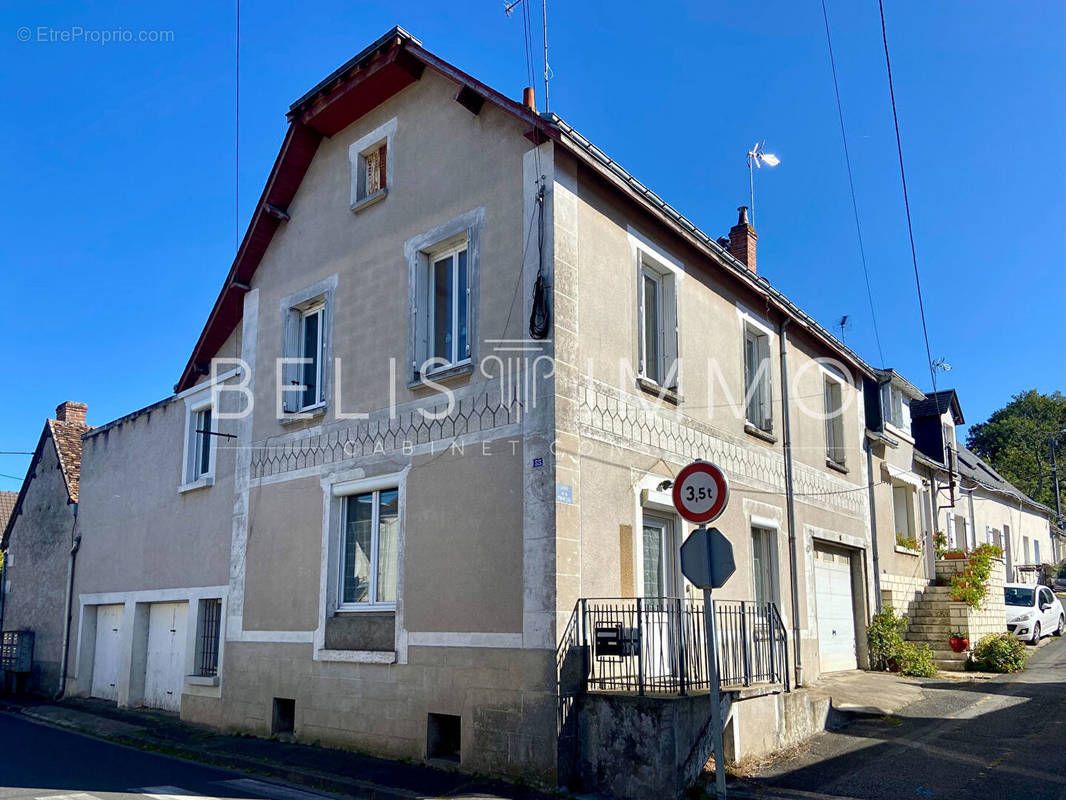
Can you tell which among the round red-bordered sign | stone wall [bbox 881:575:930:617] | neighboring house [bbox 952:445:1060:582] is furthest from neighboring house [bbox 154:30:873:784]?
neighboring house [bbox 952:445:1060:582]

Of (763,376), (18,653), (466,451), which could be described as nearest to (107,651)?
(18,653)

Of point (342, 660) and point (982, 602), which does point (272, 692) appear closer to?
point (342, 660)

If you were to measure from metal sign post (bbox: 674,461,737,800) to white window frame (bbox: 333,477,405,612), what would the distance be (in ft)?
14.0

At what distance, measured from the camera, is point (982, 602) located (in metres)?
19.3

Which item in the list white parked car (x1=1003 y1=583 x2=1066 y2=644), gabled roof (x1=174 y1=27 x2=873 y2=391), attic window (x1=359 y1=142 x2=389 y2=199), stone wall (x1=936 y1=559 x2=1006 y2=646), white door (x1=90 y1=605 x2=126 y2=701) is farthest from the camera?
white parked car (x1=1003 y1=583 x2=1066 y2=644)

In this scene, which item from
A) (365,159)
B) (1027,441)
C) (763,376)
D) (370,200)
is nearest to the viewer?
(370,200)

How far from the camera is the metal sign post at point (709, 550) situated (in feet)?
24.3

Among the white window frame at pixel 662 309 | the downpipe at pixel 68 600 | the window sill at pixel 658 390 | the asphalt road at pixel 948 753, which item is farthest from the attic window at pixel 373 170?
the downpipe at pixel 68 600

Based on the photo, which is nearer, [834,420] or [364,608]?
[364,608]

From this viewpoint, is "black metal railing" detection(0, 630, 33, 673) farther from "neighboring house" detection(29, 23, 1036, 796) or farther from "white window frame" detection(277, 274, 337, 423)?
"white window frame" detection(277, 274, 337, 423)

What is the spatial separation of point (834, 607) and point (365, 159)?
1131 centimetres

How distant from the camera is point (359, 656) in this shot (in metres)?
11.2

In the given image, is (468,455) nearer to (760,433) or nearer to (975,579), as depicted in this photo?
(760,433)

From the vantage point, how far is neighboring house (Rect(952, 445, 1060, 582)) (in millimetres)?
26938
